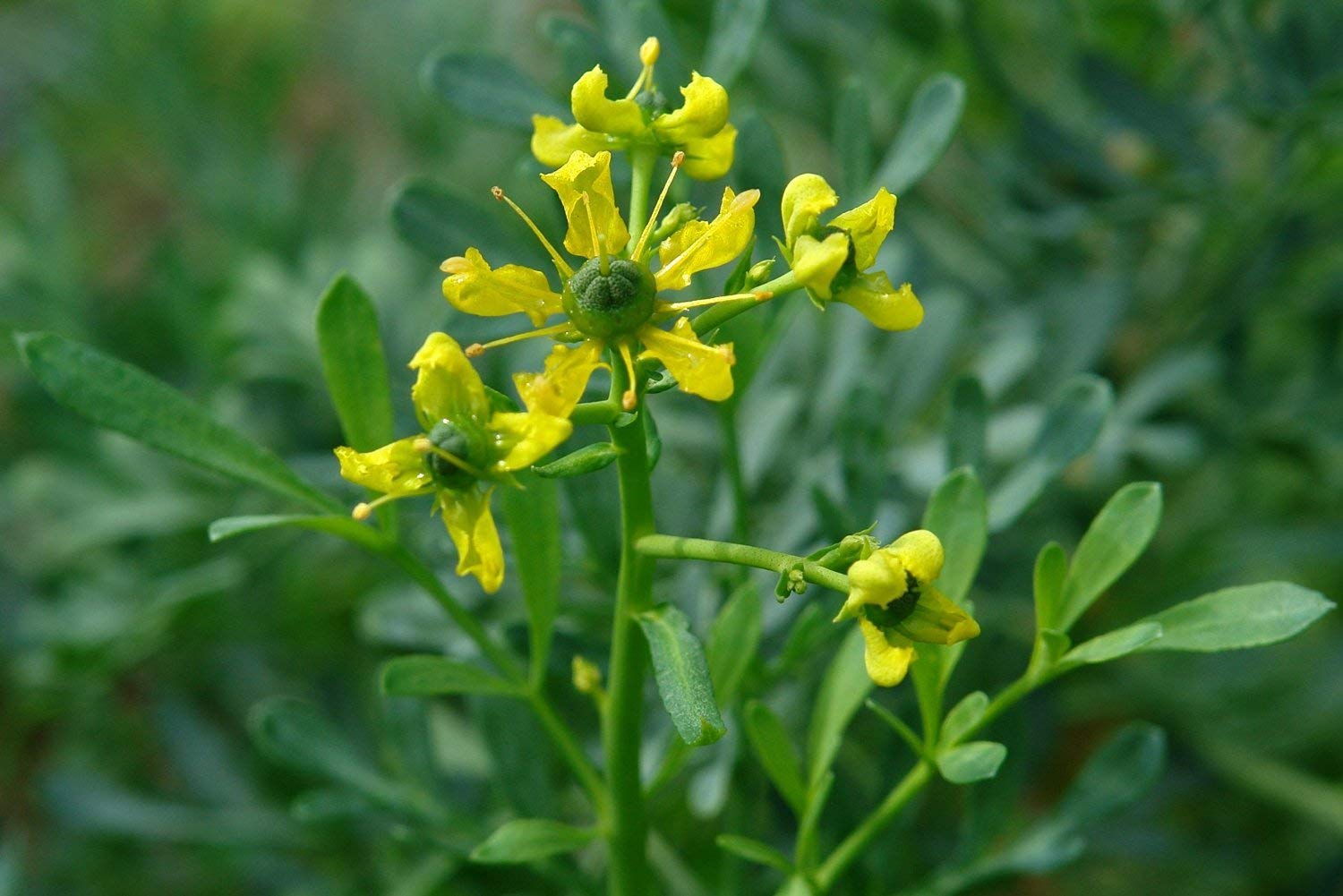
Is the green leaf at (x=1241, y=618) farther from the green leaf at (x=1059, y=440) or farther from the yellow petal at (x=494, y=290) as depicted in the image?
the yellow petal at (x=494, y=290)

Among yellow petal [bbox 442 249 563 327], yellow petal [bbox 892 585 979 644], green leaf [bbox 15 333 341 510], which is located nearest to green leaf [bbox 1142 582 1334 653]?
yellow petal [bbox 892 585 979 644]

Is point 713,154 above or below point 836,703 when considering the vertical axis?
above

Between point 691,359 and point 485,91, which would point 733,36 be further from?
point 691,359

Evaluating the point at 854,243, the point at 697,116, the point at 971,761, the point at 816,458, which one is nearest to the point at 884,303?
the point at 854,243

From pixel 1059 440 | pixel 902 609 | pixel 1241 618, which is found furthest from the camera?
pixel 1059 440

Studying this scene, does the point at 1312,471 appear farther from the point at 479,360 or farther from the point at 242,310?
the point at 242,310

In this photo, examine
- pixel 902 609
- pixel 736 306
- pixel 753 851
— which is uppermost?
pixel 736 306

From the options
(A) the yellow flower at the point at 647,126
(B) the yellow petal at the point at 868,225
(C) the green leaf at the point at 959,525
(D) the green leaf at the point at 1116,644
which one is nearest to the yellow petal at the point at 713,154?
(A) the yellow flower at the point at 647,126
